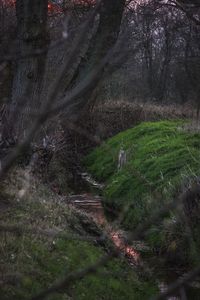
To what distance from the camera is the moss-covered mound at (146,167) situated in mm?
9633

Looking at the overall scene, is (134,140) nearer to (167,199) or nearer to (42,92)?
(42,92)

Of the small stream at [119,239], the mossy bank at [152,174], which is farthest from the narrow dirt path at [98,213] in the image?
the mossy bank at [152,174]

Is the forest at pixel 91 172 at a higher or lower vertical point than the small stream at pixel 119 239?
higher

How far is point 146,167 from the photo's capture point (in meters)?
11.8

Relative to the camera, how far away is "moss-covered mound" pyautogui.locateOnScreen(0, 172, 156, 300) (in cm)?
536

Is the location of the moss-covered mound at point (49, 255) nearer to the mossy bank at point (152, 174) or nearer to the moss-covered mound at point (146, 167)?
the mossy bank at point (152, 174)

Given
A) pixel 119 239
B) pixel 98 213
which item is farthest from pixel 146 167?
pixel 119 239

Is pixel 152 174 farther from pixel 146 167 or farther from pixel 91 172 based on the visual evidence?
pixel 91 172

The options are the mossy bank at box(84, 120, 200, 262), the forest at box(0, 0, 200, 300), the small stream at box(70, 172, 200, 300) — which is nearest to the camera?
the forest at box(0, 0, 200, 300)

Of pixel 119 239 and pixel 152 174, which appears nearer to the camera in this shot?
pixel 119 239

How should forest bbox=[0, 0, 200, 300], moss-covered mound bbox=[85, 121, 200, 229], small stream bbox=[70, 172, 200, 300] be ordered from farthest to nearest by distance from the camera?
moss-covered mound bbox=[85, 121, 200, 229] → small stream bbox=[70, 172, 200, 300] → forest bbox=[0, 0, 200, 300]

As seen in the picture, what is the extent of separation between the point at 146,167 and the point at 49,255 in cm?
585

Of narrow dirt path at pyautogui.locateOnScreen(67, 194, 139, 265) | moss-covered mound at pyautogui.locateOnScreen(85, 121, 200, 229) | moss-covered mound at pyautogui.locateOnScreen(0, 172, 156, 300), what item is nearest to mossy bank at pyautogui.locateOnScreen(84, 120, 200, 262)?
moss-covered mound at pyautogui.locateOnScreen(85, 121, 200, 229)

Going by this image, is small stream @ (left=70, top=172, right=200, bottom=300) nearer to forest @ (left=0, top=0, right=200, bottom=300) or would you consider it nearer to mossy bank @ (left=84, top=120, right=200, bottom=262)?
forest @ (left=0, top=0, right=200, bottom=300)
